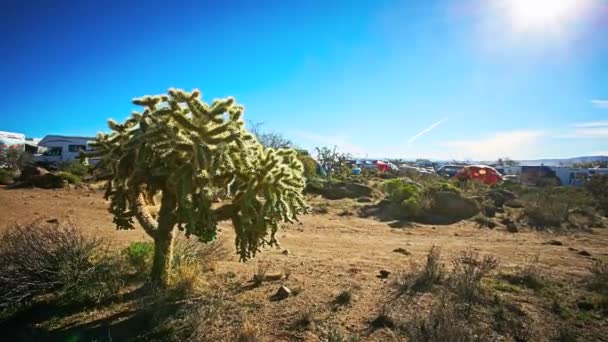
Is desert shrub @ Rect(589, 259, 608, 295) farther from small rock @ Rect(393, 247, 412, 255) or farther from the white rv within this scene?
the white rv

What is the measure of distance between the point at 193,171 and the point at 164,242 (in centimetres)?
132

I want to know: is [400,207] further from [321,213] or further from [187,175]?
[187,175]

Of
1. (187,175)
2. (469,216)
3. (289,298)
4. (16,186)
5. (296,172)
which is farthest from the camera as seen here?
(16,186)

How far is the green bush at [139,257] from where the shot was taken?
5379 millimetres

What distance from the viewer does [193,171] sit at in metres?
3.95

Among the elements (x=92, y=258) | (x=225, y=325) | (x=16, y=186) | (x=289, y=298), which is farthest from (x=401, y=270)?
(x=16, y=186)

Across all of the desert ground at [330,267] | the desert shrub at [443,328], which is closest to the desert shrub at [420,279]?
the desert ground at [330,267]

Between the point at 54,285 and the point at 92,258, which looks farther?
the point at 92,258

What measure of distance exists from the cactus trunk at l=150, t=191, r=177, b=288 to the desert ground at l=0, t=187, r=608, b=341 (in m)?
0.49

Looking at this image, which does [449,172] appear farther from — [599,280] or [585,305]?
[585,305]

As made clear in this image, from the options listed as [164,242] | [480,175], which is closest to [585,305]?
[164,242]

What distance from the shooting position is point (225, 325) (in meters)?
4.01

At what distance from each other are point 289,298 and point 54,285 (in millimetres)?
3091

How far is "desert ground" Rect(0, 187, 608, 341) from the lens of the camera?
159 inches
